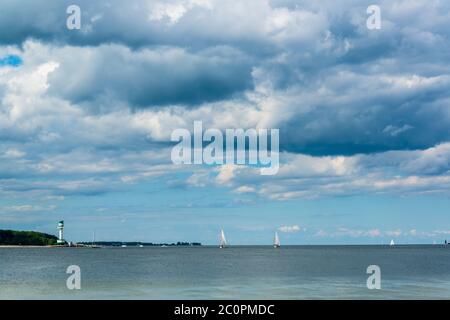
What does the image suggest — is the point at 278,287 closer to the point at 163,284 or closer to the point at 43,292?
the point at 163,284

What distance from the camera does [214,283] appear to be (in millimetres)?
98500

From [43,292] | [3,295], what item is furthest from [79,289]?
[3,295]

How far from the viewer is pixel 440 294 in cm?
8025
